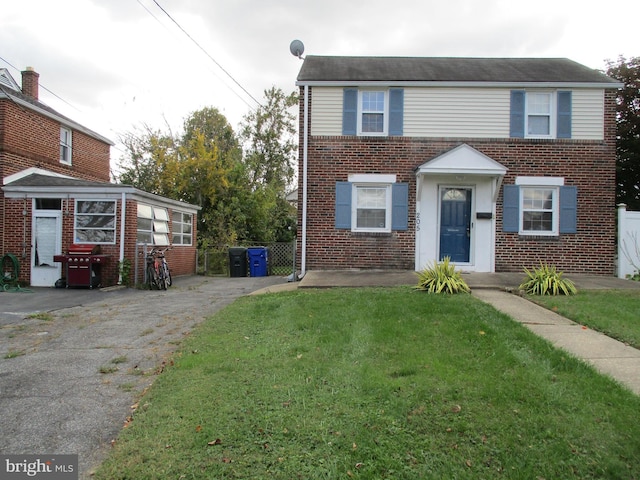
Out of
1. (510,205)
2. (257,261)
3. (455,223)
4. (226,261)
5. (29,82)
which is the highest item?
(29,82)

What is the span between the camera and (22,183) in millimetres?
13539

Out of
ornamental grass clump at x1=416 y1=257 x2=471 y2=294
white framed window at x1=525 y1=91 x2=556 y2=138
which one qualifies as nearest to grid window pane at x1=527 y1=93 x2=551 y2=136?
white framed window at x1=525 y1=91 x2=556 y2=138

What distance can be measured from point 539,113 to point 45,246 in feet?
47.5

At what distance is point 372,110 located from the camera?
39.8 feet

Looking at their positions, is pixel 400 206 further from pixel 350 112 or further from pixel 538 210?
pixel 538 210

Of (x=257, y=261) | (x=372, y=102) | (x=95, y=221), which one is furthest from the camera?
(x=257, y=261)

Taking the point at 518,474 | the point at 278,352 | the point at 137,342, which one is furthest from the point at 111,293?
the point at 518,474

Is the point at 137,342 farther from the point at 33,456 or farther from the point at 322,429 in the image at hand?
the point at 322,429

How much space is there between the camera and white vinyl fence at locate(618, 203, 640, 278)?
1173 centimetres

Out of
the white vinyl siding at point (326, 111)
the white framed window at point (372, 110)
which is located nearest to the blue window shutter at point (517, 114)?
the white framed window at point (372, 110)

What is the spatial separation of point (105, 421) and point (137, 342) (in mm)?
2599

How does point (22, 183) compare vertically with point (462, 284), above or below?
above

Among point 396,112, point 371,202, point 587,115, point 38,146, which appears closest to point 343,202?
point 371,202

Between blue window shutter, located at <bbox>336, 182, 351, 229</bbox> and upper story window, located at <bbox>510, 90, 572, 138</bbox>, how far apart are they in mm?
4604
